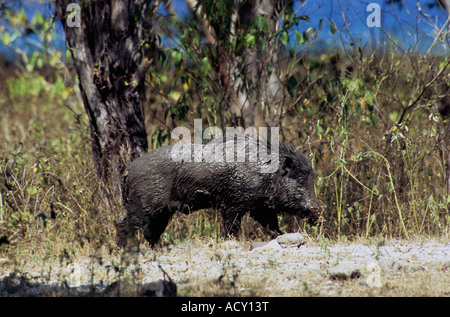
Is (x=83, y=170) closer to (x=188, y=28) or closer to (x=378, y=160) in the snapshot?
(x=188, y=28)

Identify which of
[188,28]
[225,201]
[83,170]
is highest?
[188,28]

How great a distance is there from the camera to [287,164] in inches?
226

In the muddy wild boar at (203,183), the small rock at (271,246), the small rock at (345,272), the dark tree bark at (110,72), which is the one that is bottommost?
the small rock at (345,272)

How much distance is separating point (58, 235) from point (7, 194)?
33.5 inches

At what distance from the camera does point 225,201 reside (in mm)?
5555

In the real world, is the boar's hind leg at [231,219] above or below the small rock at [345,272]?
above

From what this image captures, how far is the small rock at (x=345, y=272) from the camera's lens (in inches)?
169

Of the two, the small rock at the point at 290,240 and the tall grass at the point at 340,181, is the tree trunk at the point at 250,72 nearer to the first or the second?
the tall grass at the point at 340,181

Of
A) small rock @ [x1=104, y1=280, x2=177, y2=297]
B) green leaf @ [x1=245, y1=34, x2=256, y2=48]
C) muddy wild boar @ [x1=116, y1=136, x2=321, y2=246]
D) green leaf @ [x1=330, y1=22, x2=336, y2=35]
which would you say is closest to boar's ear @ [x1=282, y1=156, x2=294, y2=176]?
muddy wild boar @ [x1=116, y1=136, x2=321, y2=246]

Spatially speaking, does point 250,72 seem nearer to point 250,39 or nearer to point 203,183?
point 250,39

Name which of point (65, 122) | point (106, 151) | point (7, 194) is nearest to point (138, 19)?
point (106, 151)

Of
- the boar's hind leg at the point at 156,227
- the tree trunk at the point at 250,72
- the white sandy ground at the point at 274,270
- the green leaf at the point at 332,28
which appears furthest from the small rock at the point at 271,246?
the green leaf at the point at 332,28

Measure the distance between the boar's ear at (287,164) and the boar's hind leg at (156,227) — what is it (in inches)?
51.3

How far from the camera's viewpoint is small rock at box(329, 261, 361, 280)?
430 centimetres
